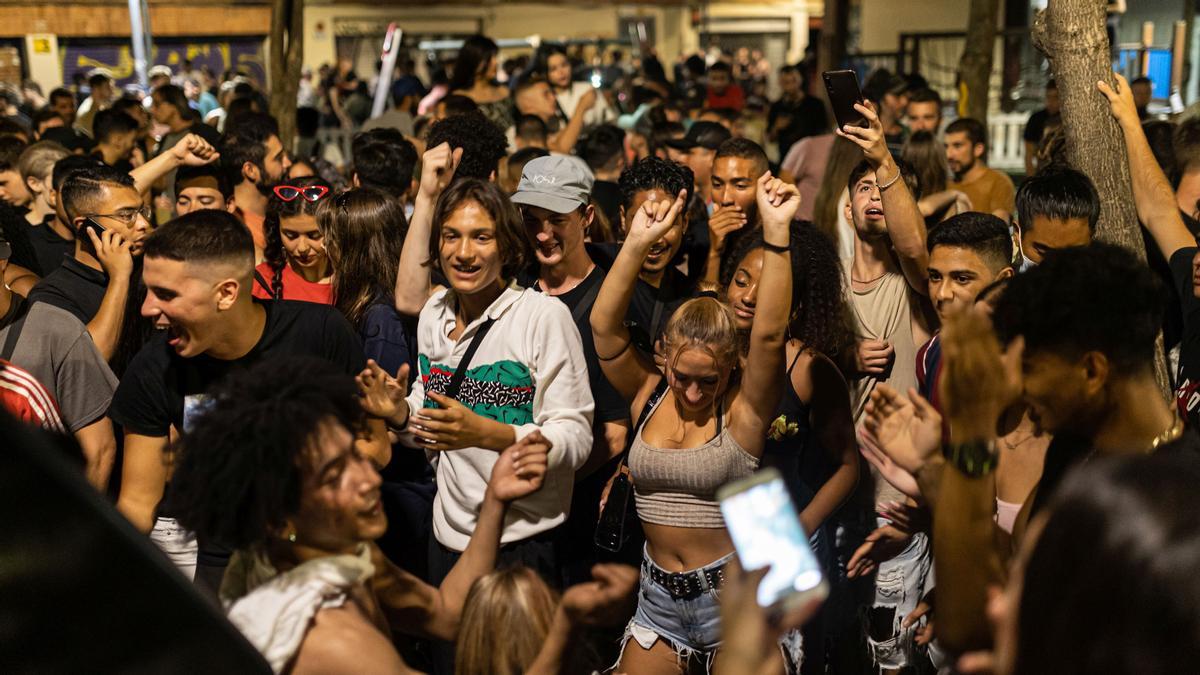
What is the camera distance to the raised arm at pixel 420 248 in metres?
4.12

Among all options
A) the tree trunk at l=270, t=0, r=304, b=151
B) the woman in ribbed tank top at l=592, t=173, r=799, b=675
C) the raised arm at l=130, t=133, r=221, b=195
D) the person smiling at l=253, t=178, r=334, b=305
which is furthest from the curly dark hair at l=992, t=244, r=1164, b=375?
the tree trunk at l=270, t=0, r=304, b=151

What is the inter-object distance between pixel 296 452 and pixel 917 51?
552 inches

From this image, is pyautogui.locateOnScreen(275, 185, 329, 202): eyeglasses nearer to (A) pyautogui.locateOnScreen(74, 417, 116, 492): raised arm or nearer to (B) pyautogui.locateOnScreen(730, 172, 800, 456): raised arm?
(A) pyautogui.locateOnScreen(74, 417, 116, 492): raised arm

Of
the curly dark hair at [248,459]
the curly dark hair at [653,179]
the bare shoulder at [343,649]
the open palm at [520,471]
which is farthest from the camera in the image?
the curly dark hair at [653,179]

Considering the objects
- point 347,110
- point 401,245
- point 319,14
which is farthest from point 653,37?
point 401,245

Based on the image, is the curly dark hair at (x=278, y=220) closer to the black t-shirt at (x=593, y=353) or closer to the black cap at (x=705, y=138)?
the black t-shirt at (x=593, y=353)

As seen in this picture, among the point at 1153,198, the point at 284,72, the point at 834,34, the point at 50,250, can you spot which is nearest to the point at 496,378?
the point at 1153,198

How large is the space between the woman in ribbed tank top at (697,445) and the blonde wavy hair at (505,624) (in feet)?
3.60

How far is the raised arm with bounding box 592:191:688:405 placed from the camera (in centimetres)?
360

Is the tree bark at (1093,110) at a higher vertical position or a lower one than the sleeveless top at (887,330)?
higher

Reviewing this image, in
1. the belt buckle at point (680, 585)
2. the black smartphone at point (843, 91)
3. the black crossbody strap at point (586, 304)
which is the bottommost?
the belt buckle at point (680, 585)

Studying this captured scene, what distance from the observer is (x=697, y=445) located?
3.46 metres

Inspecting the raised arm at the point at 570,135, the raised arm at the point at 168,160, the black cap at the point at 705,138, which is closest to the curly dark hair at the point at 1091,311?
the raised arm at the point at 168,160

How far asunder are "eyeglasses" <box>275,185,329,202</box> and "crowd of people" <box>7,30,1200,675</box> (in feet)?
0.04
